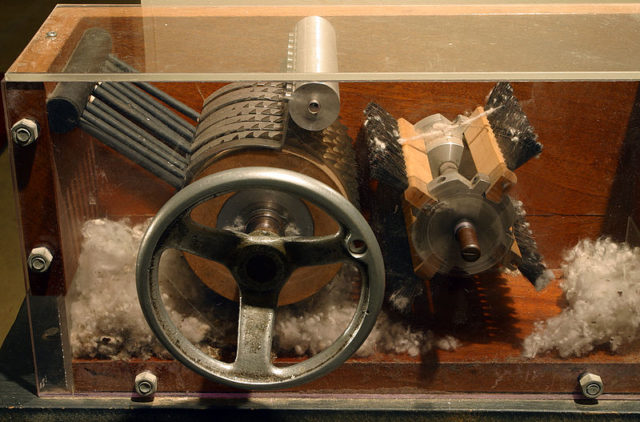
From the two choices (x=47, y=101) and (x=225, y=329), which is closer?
(x=47, y=101)

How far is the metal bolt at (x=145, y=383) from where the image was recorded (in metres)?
1.30

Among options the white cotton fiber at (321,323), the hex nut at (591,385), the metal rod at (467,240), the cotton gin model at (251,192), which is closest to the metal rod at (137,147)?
the cotton gin model at (251,192)

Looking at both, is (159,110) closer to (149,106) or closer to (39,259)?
(149,106)

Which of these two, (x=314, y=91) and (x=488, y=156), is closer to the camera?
(x=314, y=91)

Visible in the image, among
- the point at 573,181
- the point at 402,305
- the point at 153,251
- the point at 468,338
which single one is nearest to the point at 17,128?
the point at 153,251

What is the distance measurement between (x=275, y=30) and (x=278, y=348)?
49 cm

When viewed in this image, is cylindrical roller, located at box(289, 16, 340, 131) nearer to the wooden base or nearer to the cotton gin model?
the cotton gin model

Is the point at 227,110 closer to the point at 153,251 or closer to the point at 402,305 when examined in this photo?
the point at 153,251

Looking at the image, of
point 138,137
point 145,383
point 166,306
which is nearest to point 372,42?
point 138,137

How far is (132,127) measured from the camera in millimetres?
1275

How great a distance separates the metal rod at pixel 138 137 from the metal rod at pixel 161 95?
6cm

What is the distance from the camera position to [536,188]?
56.7 inches

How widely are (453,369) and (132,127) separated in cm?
61

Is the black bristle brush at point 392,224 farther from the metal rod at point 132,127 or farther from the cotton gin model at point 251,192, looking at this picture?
the metal rod at point 132,127
